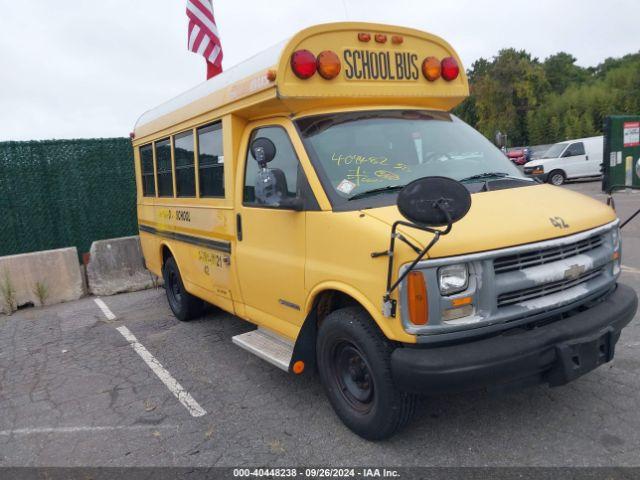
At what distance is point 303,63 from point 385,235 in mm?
1496

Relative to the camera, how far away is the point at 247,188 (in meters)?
4.41

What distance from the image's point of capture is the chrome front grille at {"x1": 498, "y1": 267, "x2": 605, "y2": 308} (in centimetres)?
301

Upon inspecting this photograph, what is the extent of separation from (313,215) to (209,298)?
2.28m

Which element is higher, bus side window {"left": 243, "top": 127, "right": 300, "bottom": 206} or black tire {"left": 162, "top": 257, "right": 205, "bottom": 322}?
bus side window {"left": 243, "top": 127, "right": 300, "bottom": 206}

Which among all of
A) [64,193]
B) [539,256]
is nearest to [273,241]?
[539,256]

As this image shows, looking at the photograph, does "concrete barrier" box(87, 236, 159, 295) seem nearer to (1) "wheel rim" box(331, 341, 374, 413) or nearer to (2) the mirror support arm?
(1) "wheel rim" box(331, 341, 374, 413)

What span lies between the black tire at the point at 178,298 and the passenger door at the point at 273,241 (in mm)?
1905

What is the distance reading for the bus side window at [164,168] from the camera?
6113 millimetres

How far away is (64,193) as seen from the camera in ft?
29.2

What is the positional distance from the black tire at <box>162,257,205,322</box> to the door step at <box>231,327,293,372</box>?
78.7 inches

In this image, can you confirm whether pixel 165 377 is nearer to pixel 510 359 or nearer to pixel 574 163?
pixel 510 359

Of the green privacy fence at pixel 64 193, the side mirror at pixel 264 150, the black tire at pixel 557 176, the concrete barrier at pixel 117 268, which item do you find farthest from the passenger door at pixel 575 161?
the side mirror at pixel 264 150

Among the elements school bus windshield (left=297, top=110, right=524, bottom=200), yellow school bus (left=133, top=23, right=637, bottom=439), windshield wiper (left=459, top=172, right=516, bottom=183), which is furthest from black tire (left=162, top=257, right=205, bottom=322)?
windshield wiper (left=459, top=172, right=516, bottom=183)

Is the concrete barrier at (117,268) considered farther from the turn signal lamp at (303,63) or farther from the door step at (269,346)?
the turn signal lamp at (303,63)
